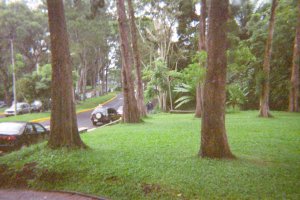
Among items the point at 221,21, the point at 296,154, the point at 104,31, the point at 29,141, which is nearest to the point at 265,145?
the point at 296,154

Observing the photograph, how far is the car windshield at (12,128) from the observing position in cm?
1212

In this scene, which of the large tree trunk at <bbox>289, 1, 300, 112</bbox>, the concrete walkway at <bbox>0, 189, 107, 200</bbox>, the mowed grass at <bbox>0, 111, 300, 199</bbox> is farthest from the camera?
the large tree trunk at <bbox>289, 1, 300, 112</bbox>

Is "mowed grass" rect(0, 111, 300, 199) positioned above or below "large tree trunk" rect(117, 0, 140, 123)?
below

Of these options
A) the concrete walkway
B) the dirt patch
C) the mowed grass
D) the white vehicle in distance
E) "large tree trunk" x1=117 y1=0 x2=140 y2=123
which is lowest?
the concrete walkway

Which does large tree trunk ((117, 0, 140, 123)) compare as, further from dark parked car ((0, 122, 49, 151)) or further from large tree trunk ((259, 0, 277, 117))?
large tree trunk ((259, 0, 277, 117))

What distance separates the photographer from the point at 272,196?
5.89 m

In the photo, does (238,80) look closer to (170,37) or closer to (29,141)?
(170,37)

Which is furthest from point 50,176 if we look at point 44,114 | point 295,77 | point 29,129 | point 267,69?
point 44,114

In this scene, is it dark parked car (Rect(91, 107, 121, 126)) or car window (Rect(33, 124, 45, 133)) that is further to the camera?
dark parked car (Rect(91, 107, 121, 126))

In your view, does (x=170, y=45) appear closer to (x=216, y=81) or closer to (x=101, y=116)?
(x=101, y=116)

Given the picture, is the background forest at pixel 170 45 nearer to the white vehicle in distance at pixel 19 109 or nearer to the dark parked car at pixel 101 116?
the white vehicle in distance at pixel 19 109

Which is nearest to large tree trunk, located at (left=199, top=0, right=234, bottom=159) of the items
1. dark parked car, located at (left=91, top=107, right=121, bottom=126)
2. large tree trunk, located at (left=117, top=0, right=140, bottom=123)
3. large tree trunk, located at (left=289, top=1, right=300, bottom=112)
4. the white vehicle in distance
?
large tree trunk, located at (left=117, top=0, right=140, bottom=123)

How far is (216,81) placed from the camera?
834 cm

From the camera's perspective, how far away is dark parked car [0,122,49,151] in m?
11.7
